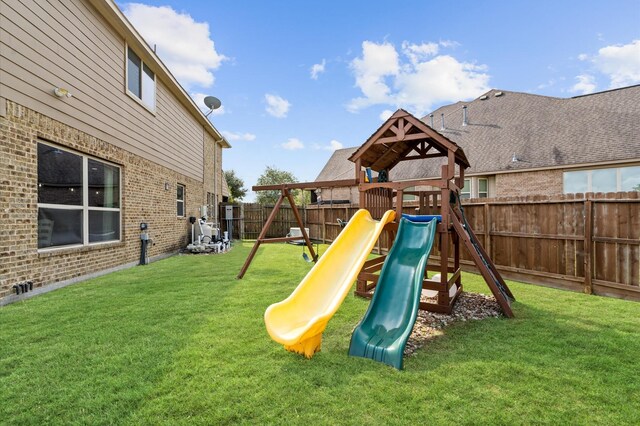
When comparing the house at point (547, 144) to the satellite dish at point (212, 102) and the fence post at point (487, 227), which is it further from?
the satellite dish at point (212, 102)

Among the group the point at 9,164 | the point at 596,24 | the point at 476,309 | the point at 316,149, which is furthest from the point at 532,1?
the point at 316,149

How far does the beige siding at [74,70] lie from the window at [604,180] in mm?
15843

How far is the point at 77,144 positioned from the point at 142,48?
3.82 meters

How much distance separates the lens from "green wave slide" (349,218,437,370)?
9.98ft

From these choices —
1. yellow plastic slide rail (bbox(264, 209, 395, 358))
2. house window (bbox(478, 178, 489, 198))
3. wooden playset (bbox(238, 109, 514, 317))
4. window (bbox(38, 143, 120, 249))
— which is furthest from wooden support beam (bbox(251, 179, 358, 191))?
house window (bbox(478, 178, 489, 198))

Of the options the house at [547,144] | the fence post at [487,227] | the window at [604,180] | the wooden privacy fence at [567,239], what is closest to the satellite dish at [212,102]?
the house at [547,144]

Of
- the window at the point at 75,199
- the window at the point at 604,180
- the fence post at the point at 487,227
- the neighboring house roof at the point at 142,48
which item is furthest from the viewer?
the window at the point at 604,180

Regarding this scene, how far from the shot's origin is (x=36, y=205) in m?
5.09

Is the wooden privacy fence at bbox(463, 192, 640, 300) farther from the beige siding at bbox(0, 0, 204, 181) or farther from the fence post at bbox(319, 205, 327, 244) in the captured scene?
the beige siding at bbox(0, 0, 204, 181)

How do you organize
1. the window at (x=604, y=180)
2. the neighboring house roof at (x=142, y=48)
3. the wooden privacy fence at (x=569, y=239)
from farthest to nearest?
the window at (x=604, y=180) → the neighboring house roof at (x=142, y=48) → the wooden privacy fence at (x=569, y=239)

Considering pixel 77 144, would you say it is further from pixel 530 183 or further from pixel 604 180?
pixel 604 180

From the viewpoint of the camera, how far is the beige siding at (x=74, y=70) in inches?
187

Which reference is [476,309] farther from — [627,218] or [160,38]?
[160,38]

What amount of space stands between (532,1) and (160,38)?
1179 centimetres
